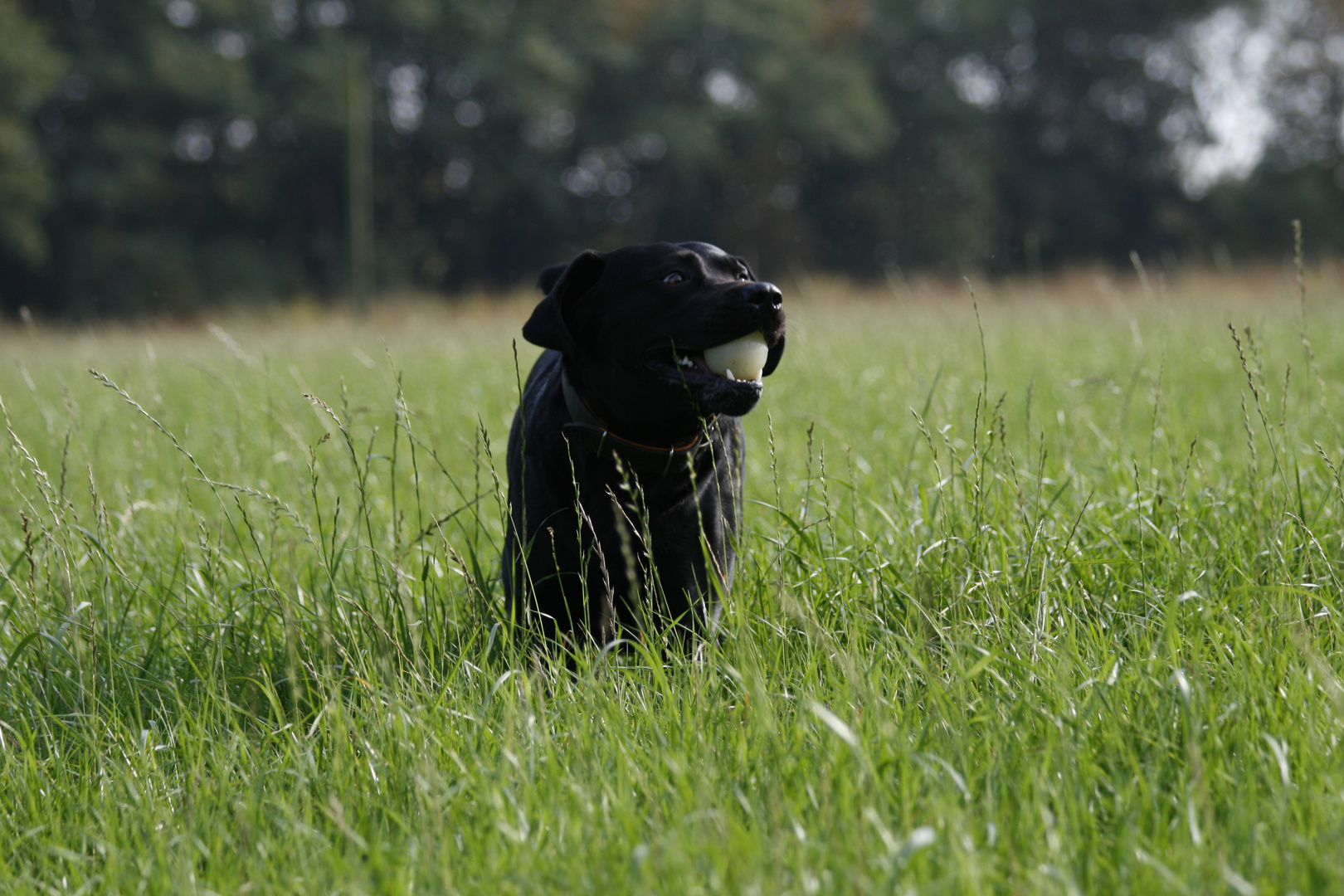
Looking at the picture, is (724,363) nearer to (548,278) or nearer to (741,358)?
(741,358)

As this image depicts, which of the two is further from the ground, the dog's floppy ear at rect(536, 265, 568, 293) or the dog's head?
the dog's floppy ear at rect(536, 265, 568, 293)

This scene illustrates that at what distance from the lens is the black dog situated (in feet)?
7.63

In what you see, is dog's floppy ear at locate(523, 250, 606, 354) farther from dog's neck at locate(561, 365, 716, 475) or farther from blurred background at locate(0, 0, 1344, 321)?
blurred background at locate(0, 0, 1344, 321)

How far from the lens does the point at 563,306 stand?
2551 millimetres

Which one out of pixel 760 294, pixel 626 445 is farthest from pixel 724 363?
pixel 626 445

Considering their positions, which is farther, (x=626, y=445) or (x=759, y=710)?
(x=626, y=445)

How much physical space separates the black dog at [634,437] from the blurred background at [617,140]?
73.7 ft

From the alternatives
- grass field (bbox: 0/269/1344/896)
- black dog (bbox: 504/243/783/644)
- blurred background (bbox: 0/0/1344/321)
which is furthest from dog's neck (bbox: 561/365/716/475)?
blurred background (bbox: 0/0/1344/321)

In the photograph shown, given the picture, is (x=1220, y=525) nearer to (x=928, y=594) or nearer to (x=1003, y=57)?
(x=928, y=594)

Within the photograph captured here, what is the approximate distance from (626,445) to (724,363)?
32 centimetres

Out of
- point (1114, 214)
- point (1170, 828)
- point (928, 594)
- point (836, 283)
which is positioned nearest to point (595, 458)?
point (928, 594)

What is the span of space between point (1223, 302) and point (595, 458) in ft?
32.3

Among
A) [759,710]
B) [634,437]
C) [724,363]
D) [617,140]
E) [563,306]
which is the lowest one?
[759,710]

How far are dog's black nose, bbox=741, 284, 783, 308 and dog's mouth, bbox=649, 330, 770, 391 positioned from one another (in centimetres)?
9
